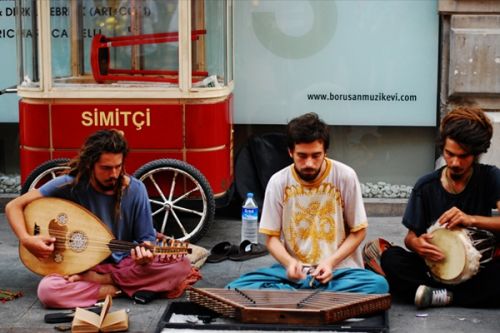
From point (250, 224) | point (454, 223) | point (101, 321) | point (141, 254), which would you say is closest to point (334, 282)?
point (454, 223)

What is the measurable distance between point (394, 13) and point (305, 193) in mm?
2873

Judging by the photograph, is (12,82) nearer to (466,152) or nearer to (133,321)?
(133,321)

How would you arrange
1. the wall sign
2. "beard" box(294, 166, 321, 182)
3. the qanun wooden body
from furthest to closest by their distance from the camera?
the wall sign, "beard" box(294, 166, 321, 182), the qanun wooden body

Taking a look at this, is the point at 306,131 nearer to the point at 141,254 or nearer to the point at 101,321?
the point at 141,254

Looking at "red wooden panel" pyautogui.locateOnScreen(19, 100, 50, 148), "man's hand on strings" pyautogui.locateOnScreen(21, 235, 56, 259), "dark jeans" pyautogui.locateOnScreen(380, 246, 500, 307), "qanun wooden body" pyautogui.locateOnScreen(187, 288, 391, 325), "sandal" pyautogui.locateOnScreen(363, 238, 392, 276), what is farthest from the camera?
"red wooden panel" pyautogui.locateOnScreen(19, 100, 50, 148)

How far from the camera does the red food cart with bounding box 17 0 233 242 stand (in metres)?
7.15

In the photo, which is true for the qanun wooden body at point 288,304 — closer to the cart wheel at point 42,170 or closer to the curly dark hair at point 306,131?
the curly dark hair at point 306,131

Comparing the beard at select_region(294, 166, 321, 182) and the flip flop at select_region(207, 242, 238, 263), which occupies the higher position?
the beard at select_region(294, 166, 321, 182)

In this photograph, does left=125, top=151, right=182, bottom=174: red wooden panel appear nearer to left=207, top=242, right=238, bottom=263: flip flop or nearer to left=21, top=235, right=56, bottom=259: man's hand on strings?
left=207, top=242, right=238, bottom=263: flip flop

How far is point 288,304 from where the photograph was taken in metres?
5.21

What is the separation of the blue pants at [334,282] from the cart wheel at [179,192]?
1505 millimetres

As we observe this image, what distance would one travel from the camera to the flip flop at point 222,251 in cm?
689

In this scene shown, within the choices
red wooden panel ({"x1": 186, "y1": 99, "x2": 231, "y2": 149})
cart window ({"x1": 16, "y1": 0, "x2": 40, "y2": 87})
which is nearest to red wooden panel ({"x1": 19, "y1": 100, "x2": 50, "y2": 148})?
cart window ({"x1": 16, "y1": 0, "x2": 40, "y2": 87})

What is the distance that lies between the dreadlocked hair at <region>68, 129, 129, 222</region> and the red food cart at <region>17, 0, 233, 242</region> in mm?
1151
